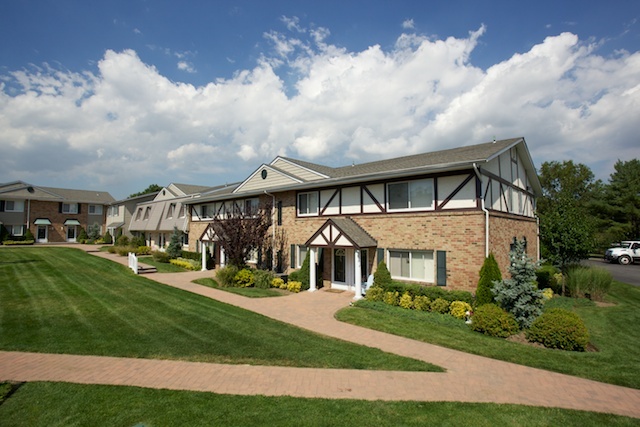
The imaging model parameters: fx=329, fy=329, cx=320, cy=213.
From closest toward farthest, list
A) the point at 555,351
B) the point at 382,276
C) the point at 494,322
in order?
the point at 555,351 < the point at 494,322 < the point at 382,276

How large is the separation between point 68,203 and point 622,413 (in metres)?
62.5

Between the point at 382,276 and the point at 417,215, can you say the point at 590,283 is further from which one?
the point at 382,276

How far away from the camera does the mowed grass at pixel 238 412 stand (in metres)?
5.34

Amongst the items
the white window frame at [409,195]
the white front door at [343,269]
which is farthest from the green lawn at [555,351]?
the white window frame at [409,195]

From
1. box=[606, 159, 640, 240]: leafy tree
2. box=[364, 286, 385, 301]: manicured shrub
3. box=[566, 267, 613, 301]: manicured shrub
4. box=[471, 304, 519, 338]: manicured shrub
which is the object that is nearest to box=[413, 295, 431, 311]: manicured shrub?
box=[364, 286, 385, 301]: manicured shrub

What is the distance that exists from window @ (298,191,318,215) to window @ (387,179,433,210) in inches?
205

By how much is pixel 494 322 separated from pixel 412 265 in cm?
476

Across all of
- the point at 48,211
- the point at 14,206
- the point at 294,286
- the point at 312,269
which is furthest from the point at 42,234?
the point at 312,269

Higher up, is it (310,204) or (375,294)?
(310,204)

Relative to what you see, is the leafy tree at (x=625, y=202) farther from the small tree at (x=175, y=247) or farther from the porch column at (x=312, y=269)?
the small tree at (x=175, y=247)

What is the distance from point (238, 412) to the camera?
562 cm

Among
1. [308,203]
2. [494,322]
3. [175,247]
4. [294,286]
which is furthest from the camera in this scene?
[175,247]

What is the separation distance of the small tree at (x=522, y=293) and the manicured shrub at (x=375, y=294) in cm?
454

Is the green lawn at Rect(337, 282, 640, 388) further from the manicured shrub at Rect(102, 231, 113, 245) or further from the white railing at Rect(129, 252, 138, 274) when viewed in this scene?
the manicured shrub at Rect(102, 231, 113, 245)
